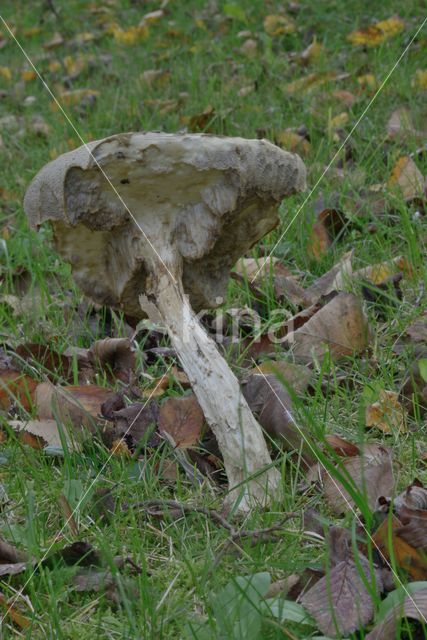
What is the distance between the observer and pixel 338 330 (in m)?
2.87

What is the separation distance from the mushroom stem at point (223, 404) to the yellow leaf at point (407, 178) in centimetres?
169

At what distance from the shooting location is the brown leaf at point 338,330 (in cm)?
286

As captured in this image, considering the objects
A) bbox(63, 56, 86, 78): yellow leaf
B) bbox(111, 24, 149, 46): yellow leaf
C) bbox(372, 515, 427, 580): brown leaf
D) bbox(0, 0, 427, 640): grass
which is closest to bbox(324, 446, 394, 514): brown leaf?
bbox(0, 0, 427, 640): grass

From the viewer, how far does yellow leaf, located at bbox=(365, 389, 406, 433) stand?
2.40 m

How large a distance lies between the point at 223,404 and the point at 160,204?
60 cm

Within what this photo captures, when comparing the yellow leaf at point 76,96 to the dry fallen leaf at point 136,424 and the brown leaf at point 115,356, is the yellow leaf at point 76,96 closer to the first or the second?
the brown leaf at point 115,356

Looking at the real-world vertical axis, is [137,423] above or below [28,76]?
above

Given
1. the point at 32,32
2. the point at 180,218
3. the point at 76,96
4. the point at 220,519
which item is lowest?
the point at 32,32

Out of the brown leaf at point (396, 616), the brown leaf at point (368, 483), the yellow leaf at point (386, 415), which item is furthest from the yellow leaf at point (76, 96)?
the brown leaf at point (396, 616)

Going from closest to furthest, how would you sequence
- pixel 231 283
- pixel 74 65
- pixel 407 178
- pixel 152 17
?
pixel 231 283
pixel 407 178
pixel 74 65
pixel 152 17

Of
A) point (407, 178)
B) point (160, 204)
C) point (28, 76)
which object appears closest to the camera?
point (160, 204)

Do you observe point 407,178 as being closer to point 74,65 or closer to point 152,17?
point 74,65

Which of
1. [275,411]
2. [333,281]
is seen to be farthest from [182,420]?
[333,281]

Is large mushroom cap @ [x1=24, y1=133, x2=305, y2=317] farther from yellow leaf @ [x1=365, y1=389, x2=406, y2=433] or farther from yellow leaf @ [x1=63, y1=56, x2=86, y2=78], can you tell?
yellow leaf @ [x1=63, y1=56, x2=86, y2=78]
